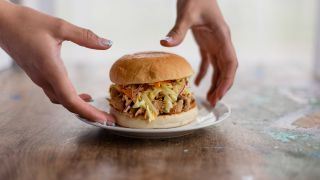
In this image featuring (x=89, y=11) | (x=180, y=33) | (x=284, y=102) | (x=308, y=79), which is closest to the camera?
(x=180, y=33)

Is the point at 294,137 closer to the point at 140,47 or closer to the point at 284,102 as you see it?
the point at 284,102

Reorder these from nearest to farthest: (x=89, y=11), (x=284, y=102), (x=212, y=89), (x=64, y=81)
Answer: (x=64, y=81), (x=212, y=89), (x=284, y=102), (x=89, y=11)

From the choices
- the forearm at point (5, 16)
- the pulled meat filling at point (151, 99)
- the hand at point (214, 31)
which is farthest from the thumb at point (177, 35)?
the forearm at point (5, 16)

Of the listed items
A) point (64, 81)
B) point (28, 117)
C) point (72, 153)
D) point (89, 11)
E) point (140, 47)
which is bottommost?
point (140, 47)

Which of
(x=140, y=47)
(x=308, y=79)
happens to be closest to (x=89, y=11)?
(x=140, y=47)

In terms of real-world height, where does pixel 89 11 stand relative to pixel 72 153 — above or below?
below

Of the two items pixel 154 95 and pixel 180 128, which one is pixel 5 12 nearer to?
pixel 154 95

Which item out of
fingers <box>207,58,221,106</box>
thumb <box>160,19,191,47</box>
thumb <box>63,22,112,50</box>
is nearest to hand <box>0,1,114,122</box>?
thumb <box>63,22,112,50</box>

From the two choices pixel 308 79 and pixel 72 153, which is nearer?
pixel 72 153

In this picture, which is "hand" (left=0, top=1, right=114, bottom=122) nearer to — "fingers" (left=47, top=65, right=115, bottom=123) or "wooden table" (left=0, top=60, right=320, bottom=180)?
"fingers" (left=47, top=65, right=115, bottom=123)
